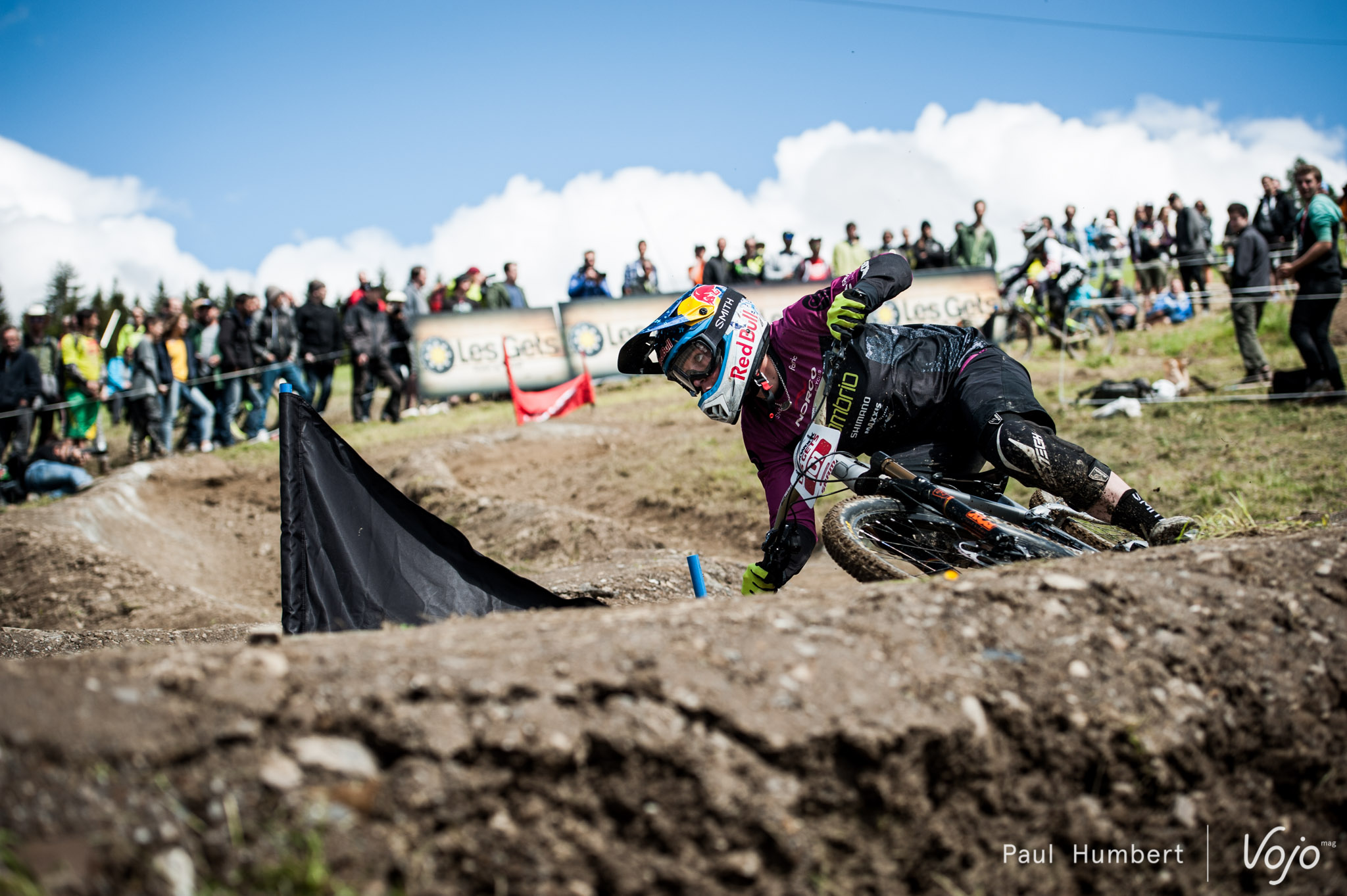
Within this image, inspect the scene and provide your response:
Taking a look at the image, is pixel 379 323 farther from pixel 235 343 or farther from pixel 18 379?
pixel 18 379

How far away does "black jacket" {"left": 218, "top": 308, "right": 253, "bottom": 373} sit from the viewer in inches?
571

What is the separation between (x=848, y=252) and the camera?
1847 centimetres

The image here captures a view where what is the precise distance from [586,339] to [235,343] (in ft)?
19.9

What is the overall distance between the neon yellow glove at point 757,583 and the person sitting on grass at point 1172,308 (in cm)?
1578

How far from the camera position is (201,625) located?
7.50 meters

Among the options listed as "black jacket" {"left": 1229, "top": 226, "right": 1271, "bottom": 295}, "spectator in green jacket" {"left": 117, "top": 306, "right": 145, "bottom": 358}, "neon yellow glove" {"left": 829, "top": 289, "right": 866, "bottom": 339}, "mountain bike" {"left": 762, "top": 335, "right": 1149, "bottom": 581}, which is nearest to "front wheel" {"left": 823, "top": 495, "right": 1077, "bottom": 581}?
"mountain bike" {"left": 762, "top": 335, "right": 1149, "bottom": 581}

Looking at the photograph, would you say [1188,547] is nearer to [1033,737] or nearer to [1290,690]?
[1290,690]

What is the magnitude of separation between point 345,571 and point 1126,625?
3.74 m

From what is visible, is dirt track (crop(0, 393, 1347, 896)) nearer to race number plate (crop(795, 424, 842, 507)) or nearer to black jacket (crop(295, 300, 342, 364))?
race number plate (crop(795, 424, 842, 507))

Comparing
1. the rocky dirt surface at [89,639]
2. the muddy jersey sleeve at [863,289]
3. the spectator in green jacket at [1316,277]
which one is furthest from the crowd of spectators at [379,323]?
the muddy jersey sleeve at [863,289]

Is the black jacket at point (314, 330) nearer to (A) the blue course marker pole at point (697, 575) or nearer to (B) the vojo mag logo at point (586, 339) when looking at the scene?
(B) the vojo mag logo at point (586, 339)

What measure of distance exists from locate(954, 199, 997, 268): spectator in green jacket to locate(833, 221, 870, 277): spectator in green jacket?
2.27 meters

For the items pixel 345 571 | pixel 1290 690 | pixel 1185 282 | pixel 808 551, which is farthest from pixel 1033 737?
pixel 1185 282

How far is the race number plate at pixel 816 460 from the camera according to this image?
4.64m
